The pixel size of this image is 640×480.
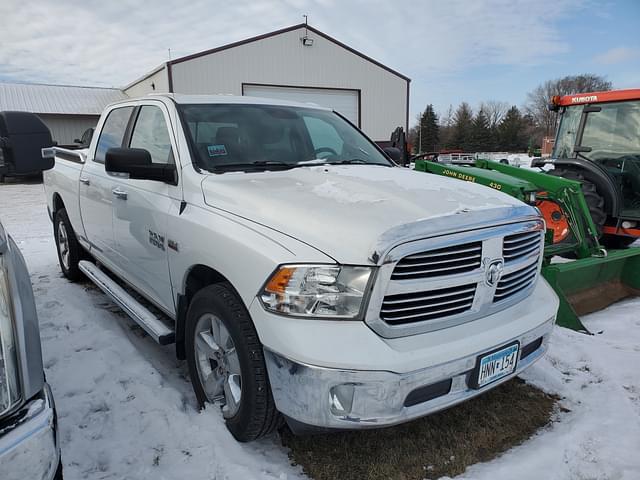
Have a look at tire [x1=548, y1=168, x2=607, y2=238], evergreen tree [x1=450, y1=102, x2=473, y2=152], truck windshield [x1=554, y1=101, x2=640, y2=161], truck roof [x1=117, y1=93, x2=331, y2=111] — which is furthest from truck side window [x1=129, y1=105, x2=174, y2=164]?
evergreen tree [x1=450, y1=102, x2=473, y2=152]

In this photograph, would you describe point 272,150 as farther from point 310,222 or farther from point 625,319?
point 625,319

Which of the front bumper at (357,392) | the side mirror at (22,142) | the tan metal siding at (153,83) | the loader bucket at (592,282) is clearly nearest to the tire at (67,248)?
the side mirror at (22,142)

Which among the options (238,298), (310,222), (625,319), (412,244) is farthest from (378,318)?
(625,319)

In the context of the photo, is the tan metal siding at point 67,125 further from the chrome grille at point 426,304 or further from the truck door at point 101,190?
the chrome grille at point 426,304

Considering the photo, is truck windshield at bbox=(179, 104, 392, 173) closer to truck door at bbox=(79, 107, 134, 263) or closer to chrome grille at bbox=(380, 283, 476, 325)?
truck door at bbox=(79, 107, 134, 263)

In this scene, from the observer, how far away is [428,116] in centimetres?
7012

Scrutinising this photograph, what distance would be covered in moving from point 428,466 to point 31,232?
8581mm

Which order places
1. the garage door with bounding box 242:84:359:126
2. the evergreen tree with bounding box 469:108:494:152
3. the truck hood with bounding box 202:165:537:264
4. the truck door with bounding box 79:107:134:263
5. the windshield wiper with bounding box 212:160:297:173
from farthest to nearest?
1. the evergreen tree with bounding box 469:108:494:152
2. the garage door with bounding box 242:84:359:126
3. the truck door with bounding box 79:107:134:263
4. the windshield wiper with bounding box 212:160:297:173
5. the truck hood with bounding box 202:165:537:264

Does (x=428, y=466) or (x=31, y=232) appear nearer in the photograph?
(x=428, y=466)

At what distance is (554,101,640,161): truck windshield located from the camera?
6.55 m

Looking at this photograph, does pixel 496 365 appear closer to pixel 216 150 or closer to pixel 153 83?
pixel 216 150

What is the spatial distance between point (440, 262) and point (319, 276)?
55 cm

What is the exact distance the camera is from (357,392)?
1937 millimetres

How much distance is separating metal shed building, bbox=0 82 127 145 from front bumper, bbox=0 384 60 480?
2686cm
